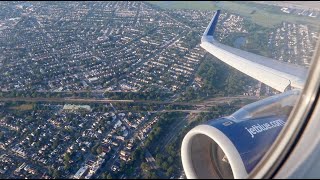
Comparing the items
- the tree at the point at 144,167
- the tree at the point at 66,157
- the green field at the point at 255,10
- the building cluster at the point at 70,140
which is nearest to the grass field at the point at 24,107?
the building cluster at the point at 70,140

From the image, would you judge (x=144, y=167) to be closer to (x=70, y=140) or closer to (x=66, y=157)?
(x=66, y=157)

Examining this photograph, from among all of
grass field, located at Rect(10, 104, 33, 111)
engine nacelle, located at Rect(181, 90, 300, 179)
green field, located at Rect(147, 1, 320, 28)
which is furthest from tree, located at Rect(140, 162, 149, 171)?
green field, located at Rect(147, 1, 320, 28)


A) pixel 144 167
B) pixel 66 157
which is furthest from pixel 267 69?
pixel 66 157

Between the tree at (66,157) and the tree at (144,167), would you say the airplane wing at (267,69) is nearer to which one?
the tree at (144,167)

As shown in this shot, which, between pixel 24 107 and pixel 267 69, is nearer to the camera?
pixel 267 69

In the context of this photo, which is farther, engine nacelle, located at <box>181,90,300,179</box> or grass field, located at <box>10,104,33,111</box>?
grass field, located at <box>10,104,33,111</box>

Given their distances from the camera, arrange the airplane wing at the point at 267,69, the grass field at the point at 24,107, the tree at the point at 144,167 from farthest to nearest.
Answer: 1. the grass field at the point at 24,107
2. the airplane wing at the point at 267,69
3. the tree at the point at 144,167

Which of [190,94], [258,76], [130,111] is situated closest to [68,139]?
[130,111]

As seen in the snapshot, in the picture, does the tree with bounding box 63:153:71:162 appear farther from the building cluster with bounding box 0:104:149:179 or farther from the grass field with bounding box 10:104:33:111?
the grass field with bounding box 10:104:33:111

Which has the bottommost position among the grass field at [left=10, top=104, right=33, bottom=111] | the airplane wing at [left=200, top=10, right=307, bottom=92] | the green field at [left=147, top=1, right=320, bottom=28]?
the grass field at [left=10, top=104, right=33, bottom=111]
